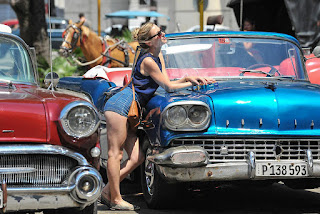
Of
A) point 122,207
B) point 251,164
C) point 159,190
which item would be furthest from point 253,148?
point 122,207

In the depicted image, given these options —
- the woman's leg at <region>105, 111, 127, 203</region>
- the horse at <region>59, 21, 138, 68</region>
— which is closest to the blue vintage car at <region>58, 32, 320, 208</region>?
the woman's leg at <region>105, 111, 127, 203</region>

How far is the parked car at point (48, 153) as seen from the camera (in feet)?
17.1

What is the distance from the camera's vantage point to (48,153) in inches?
208

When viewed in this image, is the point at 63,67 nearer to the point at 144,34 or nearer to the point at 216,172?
the point at 144,34

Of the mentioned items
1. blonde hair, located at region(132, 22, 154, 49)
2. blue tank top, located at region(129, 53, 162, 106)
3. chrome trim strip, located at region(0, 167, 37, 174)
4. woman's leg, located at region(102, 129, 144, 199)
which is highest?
blonde hair, located at region(132, 22, 154, 49)

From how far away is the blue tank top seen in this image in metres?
6.89

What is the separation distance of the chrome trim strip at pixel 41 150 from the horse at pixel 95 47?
11.1m

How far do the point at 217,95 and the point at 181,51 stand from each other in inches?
54.9

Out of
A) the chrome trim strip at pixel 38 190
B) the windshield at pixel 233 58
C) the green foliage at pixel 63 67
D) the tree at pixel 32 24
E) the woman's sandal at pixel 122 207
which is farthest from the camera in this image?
the tree at pixel 32 24

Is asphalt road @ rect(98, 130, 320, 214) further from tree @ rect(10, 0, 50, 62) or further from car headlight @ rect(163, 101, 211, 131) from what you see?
tree @ rect(10, 0, 50, 62)

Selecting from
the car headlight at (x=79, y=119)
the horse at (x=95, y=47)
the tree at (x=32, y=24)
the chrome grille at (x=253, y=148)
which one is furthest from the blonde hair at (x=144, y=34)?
the tree at (x=32, y=24)

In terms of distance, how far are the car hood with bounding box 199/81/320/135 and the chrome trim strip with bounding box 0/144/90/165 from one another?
135 centimetres

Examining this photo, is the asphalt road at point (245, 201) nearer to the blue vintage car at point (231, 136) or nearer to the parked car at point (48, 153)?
the blue vintage car at point (231, 136)

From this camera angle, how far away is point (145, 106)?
691cm
